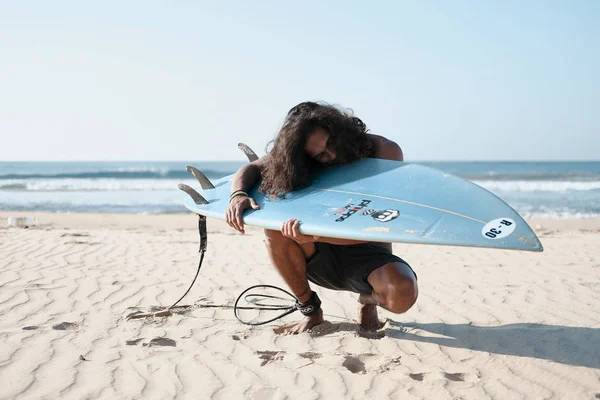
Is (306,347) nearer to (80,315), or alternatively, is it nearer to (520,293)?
(80,315)

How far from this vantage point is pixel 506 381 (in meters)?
2.22

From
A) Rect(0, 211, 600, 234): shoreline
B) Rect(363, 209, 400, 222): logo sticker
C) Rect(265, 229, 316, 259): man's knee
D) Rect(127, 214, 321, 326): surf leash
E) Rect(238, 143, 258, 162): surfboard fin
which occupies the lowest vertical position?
Rect(0, 211, 600, 234): shoreline

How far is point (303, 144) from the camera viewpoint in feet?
9.50

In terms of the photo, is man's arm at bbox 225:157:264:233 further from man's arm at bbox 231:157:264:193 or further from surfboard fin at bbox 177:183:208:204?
surfboard fin at bbox 177:183:208:204

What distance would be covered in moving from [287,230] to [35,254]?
10.9 ft

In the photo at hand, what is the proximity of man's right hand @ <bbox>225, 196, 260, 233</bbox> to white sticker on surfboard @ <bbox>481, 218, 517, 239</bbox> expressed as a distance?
1.13m

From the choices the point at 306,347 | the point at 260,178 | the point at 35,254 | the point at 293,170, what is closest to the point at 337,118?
the point at 293,170

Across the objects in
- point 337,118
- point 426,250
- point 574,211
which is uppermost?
point 337,118

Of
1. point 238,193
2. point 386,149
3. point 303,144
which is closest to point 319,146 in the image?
point 303,144

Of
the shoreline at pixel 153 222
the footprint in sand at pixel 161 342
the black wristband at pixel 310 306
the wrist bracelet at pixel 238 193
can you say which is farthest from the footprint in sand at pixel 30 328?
the shoreline at pixel 153 222

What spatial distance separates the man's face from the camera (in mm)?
2916

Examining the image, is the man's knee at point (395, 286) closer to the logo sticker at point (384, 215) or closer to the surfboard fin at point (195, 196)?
the logo sticker at point (384, 215)

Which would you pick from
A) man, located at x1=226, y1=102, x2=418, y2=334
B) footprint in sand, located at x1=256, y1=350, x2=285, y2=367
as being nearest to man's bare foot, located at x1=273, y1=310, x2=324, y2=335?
man, located at x1=226, y1=102, x2=418, y2=334

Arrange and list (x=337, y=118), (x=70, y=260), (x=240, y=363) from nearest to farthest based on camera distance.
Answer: (x=240, y=363) < (x=337, y=118) < (x=70, y=260)
